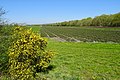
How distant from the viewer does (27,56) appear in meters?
9.38

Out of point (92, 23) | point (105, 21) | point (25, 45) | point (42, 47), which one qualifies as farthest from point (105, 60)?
point (92, 23)

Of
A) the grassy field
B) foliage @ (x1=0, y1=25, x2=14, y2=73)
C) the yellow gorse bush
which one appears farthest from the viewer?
the grassy field

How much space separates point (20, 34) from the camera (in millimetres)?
10055

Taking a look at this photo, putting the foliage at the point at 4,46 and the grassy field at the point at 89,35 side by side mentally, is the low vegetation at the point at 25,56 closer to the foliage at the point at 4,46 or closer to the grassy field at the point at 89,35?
the foliage at the point at 4,46

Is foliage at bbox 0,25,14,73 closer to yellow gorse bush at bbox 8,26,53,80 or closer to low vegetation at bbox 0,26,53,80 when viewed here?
low vegetation at bbox 0,26,53,80

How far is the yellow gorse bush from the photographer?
30.3 ft

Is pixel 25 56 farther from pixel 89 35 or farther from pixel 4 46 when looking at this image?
pixel 89 35

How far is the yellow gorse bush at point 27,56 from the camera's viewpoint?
30.3 ft

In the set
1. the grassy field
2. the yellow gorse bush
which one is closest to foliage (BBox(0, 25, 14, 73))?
the yellow gorse bush

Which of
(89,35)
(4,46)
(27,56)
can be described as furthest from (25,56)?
(89,35)

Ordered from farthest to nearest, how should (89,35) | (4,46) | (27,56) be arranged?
(89,35) < (4,46) < (27,56)

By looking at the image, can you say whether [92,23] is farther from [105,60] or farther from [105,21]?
[105,60]

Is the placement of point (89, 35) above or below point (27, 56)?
below

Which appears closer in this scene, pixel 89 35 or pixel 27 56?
pixel 27 56
